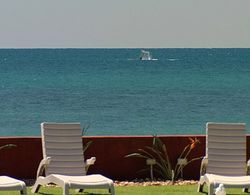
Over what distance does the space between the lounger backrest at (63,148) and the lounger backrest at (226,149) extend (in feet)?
5.81

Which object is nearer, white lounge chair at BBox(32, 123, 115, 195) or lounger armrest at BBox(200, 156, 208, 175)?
white lounge chair at BBox(32, 123, 115, 195)

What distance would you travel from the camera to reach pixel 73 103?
45.4 metres

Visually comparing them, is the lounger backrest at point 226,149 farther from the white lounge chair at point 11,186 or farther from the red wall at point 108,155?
the white lounge chair at point 11,186

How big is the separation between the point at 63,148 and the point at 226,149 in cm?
224

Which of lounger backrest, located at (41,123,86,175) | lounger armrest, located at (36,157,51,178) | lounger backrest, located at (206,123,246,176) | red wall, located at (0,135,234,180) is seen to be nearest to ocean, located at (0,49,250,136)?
red wall, located at (0,135,234,180)

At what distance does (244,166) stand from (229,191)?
459 mm

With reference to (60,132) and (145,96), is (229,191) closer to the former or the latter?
(60,132)

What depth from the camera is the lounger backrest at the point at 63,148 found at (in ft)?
38.4

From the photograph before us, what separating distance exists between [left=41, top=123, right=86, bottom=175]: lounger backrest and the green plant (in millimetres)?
1633

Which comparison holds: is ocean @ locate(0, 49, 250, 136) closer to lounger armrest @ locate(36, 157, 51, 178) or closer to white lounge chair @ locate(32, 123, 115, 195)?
white lounge chair @ locate(32, 123, 115, 195)

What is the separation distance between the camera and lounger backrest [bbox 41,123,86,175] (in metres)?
11.7

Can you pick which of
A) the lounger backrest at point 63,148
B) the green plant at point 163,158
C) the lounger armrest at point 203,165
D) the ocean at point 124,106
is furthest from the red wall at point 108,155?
the ocean at point 124,106

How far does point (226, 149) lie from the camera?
12.1 meters

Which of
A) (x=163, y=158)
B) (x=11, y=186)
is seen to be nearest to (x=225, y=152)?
(x=163, y=158)
